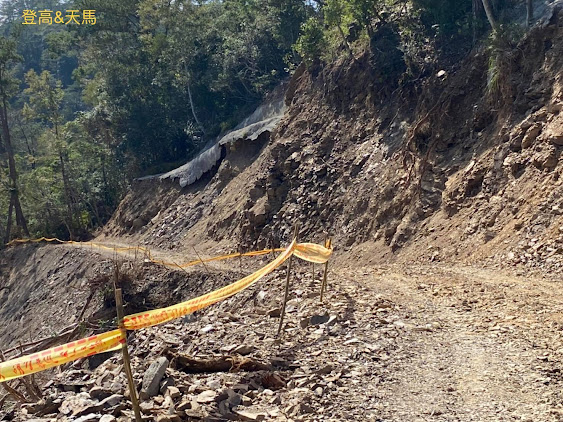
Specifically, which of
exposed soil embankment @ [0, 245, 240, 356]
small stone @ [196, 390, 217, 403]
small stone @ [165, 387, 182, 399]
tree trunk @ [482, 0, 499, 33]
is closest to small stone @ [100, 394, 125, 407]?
small stone @ [165, 387, 182, 399]

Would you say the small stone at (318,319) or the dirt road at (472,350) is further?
the small stone at (318,319)

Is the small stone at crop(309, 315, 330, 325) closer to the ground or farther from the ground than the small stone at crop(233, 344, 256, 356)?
closer to the ground

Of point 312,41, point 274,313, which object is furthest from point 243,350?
point 312,41

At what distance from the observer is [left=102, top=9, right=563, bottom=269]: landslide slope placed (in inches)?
496

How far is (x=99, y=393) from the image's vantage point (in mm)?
6184

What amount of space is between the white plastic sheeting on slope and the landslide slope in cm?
71

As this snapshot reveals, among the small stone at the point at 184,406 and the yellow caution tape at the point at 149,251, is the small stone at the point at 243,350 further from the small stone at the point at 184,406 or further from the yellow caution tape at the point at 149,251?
the yellow caution tape at the point at 149,251

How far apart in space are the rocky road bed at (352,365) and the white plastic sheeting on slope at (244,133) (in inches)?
636

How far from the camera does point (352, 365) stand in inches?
264

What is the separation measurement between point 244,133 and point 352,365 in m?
19.6

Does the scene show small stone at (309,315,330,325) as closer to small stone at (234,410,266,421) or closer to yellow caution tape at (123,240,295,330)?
yellow caution tape at (123,240,295,330)

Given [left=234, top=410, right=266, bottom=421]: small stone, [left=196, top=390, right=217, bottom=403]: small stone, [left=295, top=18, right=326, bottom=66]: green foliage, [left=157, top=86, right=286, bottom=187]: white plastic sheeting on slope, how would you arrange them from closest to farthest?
[left=234, top=410, right=266, bottom=421]: small stone
[left=196, top=390, right=217, bottom=403]: small stone
[left=295, top=18, right=326, bottom=66]: green foliage
[left=157, top=86, right=286, bottom=187]: white plastic sheeting on slope

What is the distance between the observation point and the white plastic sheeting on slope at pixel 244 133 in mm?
25422

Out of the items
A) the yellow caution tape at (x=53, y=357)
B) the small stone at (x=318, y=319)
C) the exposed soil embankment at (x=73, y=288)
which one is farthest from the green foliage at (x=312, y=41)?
the yellow caution tape at (x=53, y=357)
